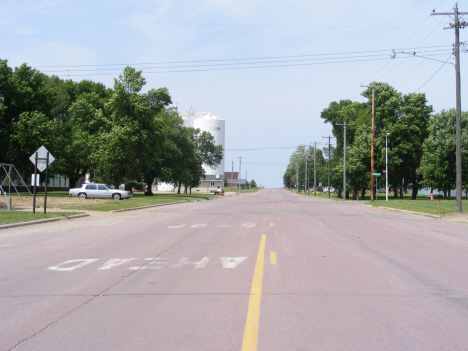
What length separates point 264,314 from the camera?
5648 mm

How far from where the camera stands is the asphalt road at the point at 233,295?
483 centimetres

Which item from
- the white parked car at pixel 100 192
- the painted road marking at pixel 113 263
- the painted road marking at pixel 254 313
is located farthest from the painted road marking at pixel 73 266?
the white parked car at pixel 100 192

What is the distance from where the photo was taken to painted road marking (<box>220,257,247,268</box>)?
8.98 m

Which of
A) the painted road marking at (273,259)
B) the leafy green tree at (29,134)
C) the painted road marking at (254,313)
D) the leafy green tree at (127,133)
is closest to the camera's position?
the painted road marking at (254,313)

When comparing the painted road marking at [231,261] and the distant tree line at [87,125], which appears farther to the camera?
the distant tree line at [87,125]

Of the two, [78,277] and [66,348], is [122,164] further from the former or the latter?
[66,348]

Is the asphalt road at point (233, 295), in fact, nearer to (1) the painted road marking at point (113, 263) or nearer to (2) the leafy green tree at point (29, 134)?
(1) the painted road marking at point (113, 263)

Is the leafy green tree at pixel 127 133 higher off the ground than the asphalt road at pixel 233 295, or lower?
higher

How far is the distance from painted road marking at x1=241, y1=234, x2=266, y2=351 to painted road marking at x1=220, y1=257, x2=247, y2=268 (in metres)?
0.47

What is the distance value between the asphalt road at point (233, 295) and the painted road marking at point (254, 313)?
0.02 m

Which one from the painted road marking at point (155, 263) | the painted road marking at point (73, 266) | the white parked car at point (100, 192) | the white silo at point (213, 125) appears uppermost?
the white silo at point (213, 125)

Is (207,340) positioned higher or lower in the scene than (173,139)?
lower

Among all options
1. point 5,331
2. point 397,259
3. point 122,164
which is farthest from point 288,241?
point 122,164

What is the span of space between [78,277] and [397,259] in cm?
686
